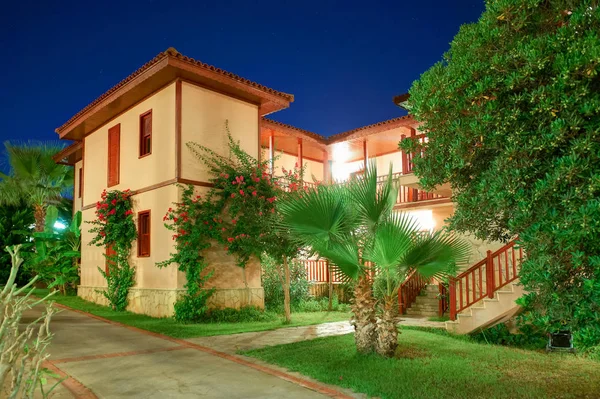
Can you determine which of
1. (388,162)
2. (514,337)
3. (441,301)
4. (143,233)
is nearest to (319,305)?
Result: (441,301)

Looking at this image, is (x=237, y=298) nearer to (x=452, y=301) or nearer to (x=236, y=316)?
(x=236, y=316)

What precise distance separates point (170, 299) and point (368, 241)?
23.0 ft

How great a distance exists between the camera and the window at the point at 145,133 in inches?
567

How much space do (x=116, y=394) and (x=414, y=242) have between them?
14.8 feet

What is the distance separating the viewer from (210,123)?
13898 mm

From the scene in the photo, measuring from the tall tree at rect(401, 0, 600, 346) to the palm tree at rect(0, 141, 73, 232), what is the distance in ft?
68.7

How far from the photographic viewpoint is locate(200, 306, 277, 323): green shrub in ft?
41.1

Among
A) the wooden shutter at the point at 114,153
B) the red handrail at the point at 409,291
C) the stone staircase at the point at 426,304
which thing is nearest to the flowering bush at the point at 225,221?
the wooden shutter at the point at 114,153

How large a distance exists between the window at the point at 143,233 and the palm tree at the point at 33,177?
10.0 meters

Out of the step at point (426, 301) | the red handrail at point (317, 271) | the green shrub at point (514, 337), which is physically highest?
the red handrail at point (317, 271)

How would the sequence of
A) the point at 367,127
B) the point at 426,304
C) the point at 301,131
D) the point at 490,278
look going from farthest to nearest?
the point at 301,131, the point at 367,127, the point at 426,304, the point at 490,278

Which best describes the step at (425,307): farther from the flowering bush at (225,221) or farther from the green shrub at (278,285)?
the flowering bush at (225,221)

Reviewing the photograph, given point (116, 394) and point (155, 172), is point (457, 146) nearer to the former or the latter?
point (116, 394)

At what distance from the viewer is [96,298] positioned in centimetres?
1630
